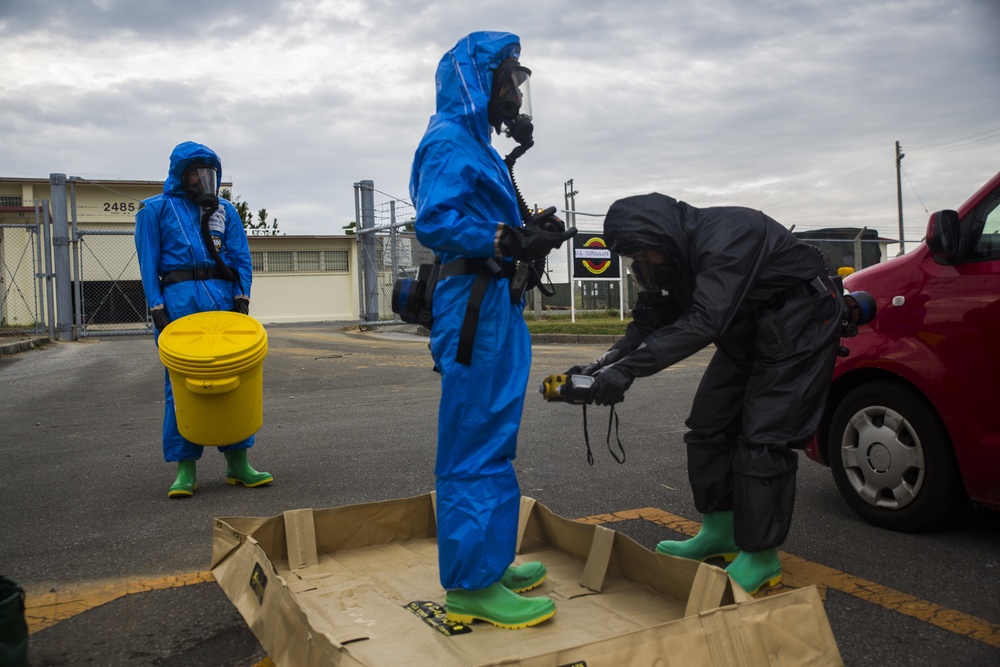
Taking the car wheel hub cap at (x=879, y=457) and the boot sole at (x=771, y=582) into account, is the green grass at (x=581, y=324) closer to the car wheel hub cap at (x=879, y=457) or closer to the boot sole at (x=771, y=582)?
the car wheel hub cap at (x=879, y=457)

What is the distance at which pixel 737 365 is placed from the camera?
3367 mm

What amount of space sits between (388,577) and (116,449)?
4.05 m

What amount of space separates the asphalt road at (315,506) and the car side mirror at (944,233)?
4.26ft

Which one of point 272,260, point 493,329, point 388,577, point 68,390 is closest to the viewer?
point 493,329

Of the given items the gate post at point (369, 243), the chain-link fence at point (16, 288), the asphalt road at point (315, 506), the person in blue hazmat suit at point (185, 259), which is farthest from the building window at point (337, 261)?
the person in blue hazmat suit at point (185, 259)

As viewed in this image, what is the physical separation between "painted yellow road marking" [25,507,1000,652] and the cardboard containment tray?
34 centimetres

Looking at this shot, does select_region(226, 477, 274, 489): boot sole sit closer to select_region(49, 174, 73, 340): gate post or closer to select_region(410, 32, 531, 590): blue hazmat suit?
select_region(410, 32, 531, 590): blue hazmat suit

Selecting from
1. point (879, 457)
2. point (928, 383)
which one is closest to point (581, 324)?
point (879, 457)

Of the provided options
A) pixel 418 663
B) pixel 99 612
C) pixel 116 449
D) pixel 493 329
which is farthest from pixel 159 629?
pixel 116 449

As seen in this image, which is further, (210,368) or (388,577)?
(210,368)

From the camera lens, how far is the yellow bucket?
4.54 meters

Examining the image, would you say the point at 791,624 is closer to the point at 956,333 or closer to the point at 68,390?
the point at 956,333

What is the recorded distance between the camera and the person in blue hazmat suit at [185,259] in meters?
4.92

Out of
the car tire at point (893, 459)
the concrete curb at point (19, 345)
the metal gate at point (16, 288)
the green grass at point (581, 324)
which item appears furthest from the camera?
the metal gate at point (16, 288)
